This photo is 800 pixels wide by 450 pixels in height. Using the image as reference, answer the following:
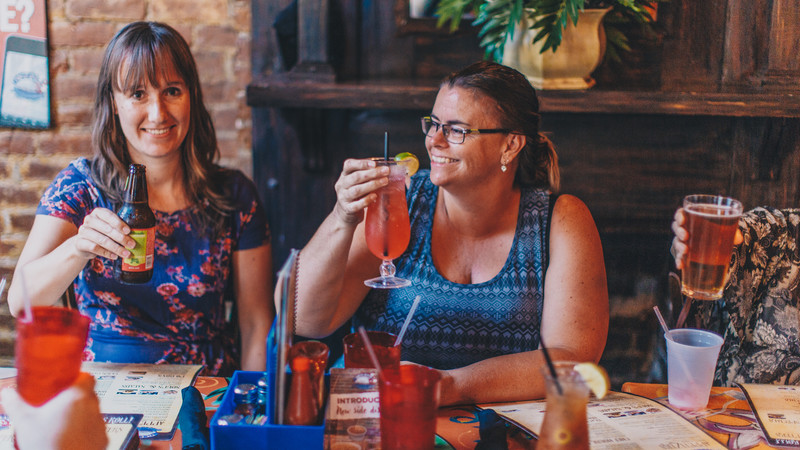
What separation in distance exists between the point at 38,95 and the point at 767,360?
2.70 metres

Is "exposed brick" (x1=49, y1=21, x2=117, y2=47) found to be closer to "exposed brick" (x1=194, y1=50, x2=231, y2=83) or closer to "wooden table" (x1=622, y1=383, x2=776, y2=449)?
"exposed brick" (x1=194, y1=50, x2=231, y2=83)

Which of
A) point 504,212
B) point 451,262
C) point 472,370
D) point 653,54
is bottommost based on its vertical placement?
point 472,370

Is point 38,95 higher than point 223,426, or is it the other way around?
point 38,95

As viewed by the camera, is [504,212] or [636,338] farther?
[636,338]

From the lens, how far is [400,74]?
271 centimetres

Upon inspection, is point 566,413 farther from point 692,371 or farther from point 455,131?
point 455,131

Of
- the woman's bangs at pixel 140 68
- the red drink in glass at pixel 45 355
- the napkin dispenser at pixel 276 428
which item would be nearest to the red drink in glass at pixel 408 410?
the napkin dispenser at pixel 276 428

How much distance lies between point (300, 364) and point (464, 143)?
0.88 m

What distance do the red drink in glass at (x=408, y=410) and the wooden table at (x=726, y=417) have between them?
59cm

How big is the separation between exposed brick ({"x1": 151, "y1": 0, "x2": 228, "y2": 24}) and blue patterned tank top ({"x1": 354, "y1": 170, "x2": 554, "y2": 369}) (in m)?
1.44

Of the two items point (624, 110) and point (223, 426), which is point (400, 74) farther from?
point (223, 426)

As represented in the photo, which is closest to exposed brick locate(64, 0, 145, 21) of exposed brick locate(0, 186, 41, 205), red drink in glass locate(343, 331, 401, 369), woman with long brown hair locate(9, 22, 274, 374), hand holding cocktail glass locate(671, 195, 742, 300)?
exposed brick locate(0, 186, 41, 205)

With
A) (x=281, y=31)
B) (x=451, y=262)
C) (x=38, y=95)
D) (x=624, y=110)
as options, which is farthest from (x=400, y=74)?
(x=38, y=95)

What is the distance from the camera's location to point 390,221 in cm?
165
